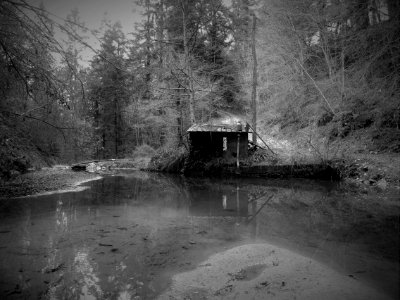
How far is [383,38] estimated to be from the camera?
9.70 m

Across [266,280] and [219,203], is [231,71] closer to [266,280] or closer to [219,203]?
[219,203]

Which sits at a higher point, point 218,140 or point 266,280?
point 218,140

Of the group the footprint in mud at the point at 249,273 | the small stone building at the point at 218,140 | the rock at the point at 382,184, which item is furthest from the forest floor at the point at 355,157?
the footprint in mud at the point at 249,273

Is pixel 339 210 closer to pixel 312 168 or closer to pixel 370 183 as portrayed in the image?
pixel 370 183

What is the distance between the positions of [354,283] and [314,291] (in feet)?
1.87

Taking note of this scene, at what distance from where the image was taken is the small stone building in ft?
50.1

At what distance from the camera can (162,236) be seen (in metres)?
5.37

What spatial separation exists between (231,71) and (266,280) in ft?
71.9

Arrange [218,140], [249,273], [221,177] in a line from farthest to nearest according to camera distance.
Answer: [218,140] < [221,177] < [249,273]

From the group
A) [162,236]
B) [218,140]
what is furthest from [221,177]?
[162,236]

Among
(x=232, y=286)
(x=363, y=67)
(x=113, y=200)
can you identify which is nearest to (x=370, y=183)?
(x=363, y=67)

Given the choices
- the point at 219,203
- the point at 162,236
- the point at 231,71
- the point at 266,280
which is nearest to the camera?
the point at 266,280

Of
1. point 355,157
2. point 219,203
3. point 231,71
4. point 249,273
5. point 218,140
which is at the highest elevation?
point 231,71

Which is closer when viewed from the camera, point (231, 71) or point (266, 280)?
point (266, 280)
